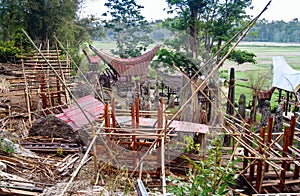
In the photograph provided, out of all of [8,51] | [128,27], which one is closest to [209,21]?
[128,27]

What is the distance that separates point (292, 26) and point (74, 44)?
5.72 meters

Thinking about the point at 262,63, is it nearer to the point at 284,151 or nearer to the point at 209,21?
the point at 209,21

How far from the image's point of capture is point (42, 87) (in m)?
4.24

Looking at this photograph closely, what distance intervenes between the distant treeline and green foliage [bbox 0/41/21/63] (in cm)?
560

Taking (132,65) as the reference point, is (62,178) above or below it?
below

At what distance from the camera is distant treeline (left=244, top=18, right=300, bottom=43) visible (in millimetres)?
5191

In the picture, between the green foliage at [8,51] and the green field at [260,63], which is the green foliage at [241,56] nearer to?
the green field at [260,63]

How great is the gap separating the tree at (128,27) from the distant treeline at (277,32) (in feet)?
6.58

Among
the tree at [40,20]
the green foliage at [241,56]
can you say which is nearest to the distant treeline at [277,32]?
the green foliage at [241,56]

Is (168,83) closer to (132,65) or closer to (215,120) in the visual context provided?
(132,65)

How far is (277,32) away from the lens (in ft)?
18.1

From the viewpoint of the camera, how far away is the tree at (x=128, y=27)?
564cm

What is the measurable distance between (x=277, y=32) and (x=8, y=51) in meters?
A: 6.36

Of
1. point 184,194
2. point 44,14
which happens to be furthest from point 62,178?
point 44,14
